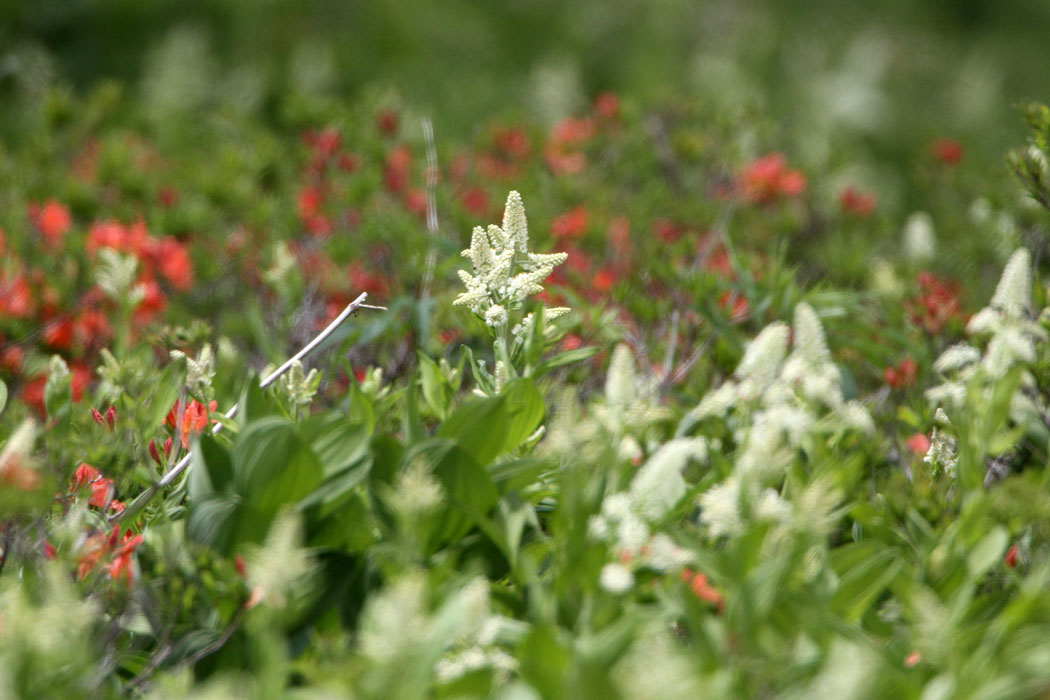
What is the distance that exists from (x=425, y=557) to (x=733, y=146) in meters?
3.84

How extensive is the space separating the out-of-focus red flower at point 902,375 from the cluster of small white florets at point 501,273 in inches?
65.6

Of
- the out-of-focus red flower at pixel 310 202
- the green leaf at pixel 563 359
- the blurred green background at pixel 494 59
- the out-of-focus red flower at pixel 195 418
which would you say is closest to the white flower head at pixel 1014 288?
the green leaf at pixel 563 359

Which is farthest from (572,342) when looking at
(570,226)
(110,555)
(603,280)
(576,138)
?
(576,138)

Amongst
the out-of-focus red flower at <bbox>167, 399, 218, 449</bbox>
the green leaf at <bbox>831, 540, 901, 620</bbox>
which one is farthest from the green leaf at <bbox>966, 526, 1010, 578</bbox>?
the out-of-focus red flower at <bbox>167, 399, 218, 449</bbox>

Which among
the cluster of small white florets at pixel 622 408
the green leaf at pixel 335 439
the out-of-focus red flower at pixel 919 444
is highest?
the cluster of small white florets at pixel 622 408

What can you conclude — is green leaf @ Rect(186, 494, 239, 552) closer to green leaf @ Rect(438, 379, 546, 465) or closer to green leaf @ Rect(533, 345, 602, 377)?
green leaf @ Rect(438, 379, 546, 465)

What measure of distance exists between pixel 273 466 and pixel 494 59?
325 inches

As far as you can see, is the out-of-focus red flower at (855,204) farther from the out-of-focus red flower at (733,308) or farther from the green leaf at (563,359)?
the green leaf at (563,359)

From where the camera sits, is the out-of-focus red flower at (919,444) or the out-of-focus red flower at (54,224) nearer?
the out-of-focus red flower at (919,444)

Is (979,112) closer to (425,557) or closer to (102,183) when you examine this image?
(102,183)

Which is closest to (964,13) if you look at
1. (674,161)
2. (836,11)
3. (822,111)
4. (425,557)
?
(836,11)

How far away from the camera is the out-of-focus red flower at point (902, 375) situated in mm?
3289

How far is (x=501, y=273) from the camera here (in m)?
2.01

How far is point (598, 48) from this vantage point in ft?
31.8
